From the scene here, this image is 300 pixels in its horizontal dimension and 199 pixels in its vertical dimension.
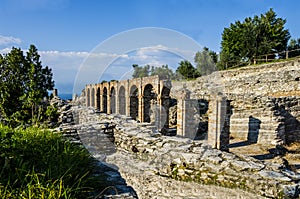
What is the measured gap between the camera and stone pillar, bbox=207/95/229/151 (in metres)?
9.27

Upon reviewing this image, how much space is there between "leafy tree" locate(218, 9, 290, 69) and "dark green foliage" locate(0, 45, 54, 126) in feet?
83.4

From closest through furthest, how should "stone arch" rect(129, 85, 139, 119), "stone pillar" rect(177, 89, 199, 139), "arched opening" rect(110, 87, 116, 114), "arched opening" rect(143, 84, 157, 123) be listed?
1. "stone pillar" rect(177, 89, 199, 139)
2. "arched opening" rect(143, 84, 157, 123)
3. "stone arch" rect(129, 85, 139, 119)
4. "arched opening" rect(110, 87, 116, 114)

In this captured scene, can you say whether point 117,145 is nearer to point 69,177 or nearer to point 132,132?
point 132,132

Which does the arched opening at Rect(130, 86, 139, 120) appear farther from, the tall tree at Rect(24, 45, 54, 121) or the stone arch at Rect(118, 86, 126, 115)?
the tall tree at Rect(24, 45, 54, 121)

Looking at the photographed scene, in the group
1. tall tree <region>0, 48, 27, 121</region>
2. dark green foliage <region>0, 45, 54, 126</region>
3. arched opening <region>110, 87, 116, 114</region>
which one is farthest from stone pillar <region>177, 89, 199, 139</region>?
arched opening <region>110, 87, 116, 114</region>

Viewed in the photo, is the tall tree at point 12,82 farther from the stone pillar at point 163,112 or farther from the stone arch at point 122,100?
the stone arch at point 122,100

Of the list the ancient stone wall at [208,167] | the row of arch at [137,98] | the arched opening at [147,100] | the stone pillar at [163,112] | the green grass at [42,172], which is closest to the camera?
the green grass at [42,172]

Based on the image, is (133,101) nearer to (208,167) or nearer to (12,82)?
Answer: (12,82)

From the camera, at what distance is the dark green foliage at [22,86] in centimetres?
1153

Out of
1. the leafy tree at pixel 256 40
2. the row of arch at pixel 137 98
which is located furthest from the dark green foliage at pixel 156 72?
the leafy tree at pixel 256 40

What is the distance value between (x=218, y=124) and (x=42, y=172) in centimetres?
778

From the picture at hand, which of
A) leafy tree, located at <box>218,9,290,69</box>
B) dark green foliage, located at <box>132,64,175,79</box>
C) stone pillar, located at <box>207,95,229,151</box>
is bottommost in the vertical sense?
stone pillar, located at <box>207,95,229,151</box>

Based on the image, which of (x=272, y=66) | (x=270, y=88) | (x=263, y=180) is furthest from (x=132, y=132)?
(x=272, y=66)

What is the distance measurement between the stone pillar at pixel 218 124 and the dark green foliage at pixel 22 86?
8560mm
